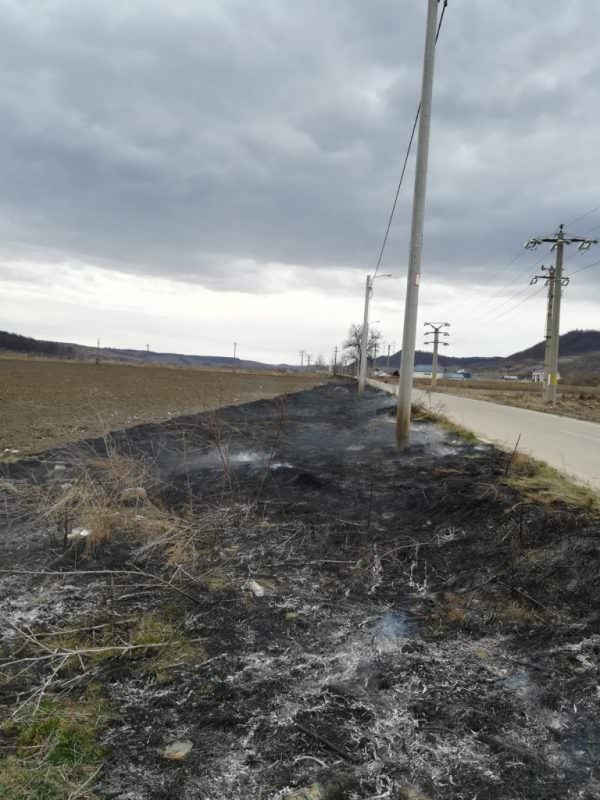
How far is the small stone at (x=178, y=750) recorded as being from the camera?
2.40 m

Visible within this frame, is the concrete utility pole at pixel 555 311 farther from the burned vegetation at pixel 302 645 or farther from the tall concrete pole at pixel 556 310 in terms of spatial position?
the burned vegetation at pixel 302 645

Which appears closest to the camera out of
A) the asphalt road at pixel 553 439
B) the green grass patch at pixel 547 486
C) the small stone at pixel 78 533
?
the small stone at pixel 78 533

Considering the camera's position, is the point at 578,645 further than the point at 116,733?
Yes

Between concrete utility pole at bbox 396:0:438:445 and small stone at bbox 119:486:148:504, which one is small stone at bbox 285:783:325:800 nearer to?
small stone at bbox 119:486:148:504

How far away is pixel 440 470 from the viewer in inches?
322

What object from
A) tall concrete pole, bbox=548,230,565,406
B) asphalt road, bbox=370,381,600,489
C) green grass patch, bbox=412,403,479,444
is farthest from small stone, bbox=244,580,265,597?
tall concrete pole, bbox=548,230,565,406

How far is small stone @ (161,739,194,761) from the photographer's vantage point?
7.86 feet

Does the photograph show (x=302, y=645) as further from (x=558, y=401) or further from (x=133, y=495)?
(x=558, y=401)

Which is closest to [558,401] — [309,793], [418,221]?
[418,221]

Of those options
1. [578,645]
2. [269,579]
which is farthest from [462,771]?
→ [269,579]

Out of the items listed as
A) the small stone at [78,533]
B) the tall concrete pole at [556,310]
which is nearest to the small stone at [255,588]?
the small stone at [78,533]

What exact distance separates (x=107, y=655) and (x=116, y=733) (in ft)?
2.52

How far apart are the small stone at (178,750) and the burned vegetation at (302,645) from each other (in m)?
0.01

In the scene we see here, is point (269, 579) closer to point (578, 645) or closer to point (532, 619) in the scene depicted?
point (532, 619)
